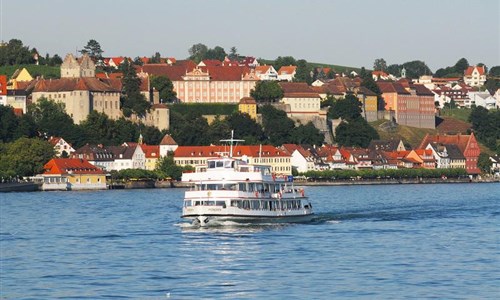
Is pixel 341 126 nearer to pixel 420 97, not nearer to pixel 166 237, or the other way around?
pixel 420 97

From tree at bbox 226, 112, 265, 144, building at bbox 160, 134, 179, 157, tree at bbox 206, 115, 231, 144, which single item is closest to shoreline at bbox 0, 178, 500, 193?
building at bbox 160, 134, 179, 157

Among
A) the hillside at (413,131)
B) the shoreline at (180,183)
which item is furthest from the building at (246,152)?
the hillside at (413,131)

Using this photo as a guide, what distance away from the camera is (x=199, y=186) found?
51.3 meters

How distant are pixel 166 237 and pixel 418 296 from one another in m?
16.0

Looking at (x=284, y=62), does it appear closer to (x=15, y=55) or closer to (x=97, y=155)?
(x=15, y=55)

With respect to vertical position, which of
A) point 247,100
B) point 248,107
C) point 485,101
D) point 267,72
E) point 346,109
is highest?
point 267,72

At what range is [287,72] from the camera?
604 feet

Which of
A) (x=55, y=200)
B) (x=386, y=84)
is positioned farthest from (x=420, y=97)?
(x=55, y=200)

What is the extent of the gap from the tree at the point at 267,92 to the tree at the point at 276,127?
21.0ft

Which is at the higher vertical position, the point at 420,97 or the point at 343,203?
the point at 420,97

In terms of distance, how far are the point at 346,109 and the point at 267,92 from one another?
8.35 meters

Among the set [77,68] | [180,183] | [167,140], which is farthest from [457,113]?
[180,183]

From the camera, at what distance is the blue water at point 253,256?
1368 inches

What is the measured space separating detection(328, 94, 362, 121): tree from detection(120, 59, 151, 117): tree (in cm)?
2300
